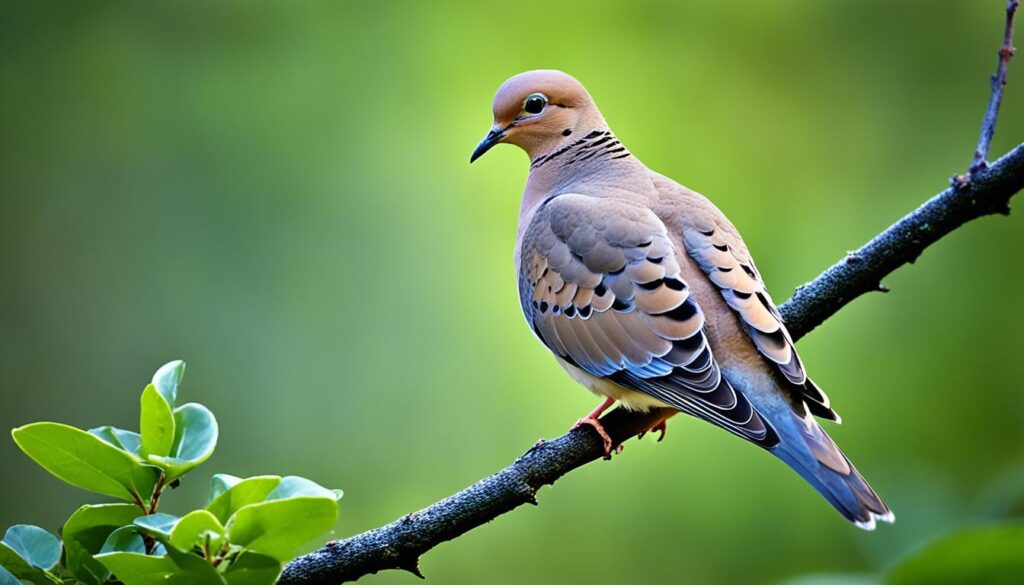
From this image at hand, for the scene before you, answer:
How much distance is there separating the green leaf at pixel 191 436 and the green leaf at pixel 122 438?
0.17ft

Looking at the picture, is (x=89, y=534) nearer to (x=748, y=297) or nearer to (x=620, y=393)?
(x=620, y=393)

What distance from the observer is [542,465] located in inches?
76.4

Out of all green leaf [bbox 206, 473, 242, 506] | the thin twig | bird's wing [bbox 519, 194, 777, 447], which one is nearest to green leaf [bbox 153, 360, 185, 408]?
green leaf [bbox 206, 473, 242, 506]

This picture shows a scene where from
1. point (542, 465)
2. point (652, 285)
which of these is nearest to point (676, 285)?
point (652, 285)

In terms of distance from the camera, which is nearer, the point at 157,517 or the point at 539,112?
the point at 157,517

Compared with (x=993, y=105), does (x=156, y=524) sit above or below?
below

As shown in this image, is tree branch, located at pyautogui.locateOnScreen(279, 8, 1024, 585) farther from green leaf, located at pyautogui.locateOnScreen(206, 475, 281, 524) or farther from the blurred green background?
the blurred green background

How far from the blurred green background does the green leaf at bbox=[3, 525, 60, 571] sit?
272 cm

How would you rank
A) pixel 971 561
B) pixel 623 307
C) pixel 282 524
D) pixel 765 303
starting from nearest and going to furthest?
pixel 282 524, pixel 971 561, pixel 765 303, pixel 623 307

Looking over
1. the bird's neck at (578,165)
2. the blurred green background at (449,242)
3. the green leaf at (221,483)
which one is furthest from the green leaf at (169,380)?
the blurred green background at (449,242)

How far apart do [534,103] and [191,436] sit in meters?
1.89

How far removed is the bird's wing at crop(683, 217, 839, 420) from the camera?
233 centimetres

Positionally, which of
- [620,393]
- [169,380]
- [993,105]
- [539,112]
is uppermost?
[539,112]

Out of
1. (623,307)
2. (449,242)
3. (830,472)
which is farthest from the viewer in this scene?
(449,242)
